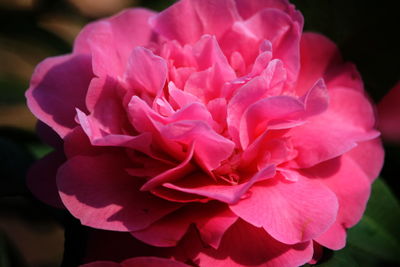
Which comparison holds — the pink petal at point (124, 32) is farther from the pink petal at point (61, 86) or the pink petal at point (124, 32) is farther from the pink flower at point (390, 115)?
the pink flower at point (390, 115)

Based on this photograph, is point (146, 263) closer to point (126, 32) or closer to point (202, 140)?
point (202, 140)

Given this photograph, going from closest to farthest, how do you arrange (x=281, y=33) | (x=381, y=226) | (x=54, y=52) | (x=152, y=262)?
(x=152, y=262)
(x=281, y=33)
(x=381, y=226)
(x=54, y=52)

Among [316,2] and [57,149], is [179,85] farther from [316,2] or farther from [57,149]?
[316,2]

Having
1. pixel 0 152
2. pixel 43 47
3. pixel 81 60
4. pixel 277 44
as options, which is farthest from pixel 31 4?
pixel 277 44

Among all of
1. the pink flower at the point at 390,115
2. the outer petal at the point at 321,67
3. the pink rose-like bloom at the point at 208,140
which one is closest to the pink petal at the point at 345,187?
the pink rose-like bloom at the point at 208,140

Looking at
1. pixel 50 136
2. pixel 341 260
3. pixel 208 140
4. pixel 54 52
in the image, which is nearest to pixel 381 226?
pixel 341 260

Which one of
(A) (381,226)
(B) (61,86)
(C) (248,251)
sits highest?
(B) (61,86)

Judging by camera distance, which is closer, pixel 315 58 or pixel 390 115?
pixel 315 58
